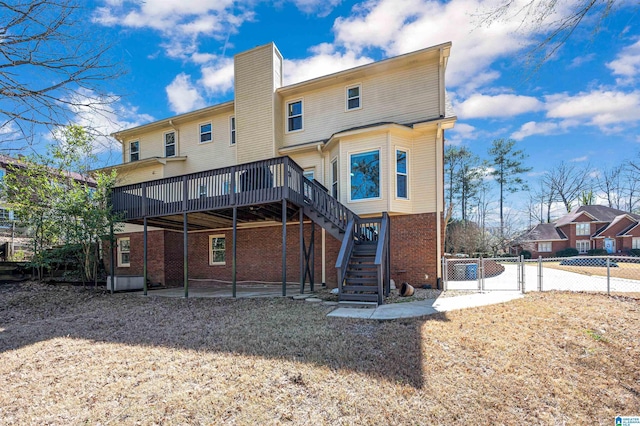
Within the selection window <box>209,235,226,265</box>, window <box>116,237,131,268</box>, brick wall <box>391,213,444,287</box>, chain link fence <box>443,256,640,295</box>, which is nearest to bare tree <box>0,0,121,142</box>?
brick wall <box>391,213,444,287</box>

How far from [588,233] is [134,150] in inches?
1822

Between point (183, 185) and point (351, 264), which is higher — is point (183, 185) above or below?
above

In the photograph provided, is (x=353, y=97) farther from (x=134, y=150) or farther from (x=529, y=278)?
(x=134, y=150)

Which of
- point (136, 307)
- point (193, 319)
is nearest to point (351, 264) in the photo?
point (193, 319)

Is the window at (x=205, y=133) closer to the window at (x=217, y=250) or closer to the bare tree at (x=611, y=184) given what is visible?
the window at (x=217, y=250)

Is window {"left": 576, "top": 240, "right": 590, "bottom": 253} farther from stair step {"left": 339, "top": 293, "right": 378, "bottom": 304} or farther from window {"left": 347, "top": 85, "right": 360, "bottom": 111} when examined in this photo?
stair step {"left": 339, "top": 293, "right": 378, "bottom": 304}

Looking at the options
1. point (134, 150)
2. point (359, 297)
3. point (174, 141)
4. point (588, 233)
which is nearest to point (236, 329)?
point (359, 297)

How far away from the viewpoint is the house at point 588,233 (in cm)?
3294

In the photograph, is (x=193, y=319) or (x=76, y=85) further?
(x=193, y=319)

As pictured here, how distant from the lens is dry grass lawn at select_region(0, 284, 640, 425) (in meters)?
3.31

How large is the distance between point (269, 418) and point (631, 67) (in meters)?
7.72

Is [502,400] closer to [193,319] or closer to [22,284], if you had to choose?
[193,319]

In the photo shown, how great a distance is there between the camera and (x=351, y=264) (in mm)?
8852

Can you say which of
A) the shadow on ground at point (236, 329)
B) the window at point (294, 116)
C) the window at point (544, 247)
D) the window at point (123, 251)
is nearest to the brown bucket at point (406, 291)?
the shadow on ground at point (236, 329)
